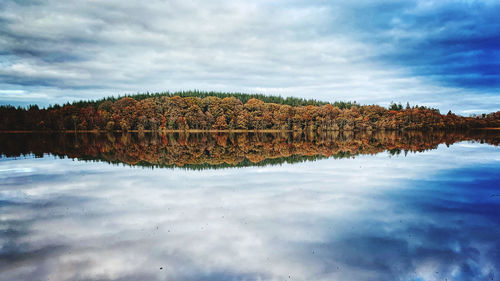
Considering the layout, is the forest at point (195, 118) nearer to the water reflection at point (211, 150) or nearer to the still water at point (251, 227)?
the water reflection at point (211, 150)

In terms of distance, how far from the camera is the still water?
7.51 meters

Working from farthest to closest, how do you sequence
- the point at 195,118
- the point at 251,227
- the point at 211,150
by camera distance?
the point at 195,118 < the point at 211,150 < the point at 251,227

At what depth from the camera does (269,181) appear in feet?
60.8

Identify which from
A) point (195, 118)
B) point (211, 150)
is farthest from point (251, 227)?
point (195, 118)

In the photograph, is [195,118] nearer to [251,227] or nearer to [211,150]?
[211,150]

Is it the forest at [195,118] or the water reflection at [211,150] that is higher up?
the forest at [195,118]

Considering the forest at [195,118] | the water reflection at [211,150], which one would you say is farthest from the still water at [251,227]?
the forest at [195,118]

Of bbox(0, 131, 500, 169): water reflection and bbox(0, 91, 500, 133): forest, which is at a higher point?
bbox(0, 91, 500, 133): forest

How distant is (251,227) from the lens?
404 inches

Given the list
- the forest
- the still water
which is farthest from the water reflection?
the forest

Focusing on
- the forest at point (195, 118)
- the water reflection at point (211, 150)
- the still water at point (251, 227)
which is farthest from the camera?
the forest at point (195, 118)

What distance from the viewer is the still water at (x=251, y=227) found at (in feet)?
24.6

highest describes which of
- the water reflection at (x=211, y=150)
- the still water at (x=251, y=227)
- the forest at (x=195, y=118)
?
the forest at (x=195, y=118)

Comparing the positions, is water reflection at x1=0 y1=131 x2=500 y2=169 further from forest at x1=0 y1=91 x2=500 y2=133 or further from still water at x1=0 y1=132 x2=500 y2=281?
forest at x1=0 y1=91 x2=500 y2=133
